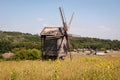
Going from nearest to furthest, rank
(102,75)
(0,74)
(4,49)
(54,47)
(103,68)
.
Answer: (102,75)
(103,68)
(0,74)
(54,47)
(4,49)

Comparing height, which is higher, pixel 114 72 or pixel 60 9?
pixel 60 9

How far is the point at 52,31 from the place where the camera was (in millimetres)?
31281

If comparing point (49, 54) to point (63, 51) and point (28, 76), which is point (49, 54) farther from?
point (28, 76)

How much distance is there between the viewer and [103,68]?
420 inches

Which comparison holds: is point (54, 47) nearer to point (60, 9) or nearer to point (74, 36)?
point (74, 36)

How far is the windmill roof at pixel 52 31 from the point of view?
31031 mm

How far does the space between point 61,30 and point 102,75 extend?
22.5m

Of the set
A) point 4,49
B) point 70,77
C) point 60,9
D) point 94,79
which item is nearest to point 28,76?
point 70,77

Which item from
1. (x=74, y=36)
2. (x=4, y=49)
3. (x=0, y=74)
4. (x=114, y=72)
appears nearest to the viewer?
(x=114, y=72)

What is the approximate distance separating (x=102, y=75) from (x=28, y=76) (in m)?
3.12

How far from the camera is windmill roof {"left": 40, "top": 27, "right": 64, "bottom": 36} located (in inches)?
1222

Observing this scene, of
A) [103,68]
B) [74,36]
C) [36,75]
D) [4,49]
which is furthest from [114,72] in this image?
[4,49]

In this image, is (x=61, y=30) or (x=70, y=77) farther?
(x=61, y=30)

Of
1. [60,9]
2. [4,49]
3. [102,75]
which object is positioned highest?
[60,9]
